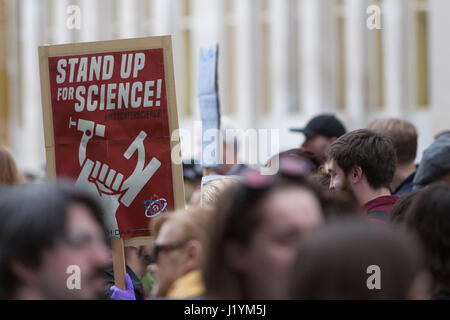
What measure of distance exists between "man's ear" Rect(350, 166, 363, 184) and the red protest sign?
88cm

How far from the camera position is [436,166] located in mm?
5137

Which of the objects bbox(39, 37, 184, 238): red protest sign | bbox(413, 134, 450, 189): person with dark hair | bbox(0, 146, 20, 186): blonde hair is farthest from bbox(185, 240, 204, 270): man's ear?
bbox(0, 146, 20, 186): blonde hair

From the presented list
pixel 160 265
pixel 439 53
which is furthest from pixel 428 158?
pixel 439 53

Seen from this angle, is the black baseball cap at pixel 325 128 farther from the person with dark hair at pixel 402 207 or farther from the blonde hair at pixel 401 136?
the person with dark hair at pixel 402 207

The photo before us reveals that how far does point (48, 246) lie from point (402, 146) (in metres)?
3.91

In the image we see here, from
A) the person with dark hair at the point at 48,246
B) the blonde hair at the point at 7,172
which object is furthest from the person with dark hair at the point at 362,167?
the person with dark hair at the point at 48,246

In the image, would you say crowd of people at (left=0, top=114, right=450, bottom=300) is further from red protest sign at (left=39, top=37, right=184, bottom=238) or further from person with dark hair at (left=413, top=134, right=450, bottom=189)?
person with dark hair at (left=413, top=134, right=450, bottom=189)

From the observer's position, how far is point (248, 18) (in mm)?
19172

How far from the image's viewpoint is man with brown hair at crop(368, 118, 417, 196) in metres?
5.92

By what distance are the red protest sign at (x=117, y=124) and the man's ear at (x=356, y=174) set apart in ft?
2.88

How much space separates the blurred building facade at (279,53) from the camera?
1809 centimetres

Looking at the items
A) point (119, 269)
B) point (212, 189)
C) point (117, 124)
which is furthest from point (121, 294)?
point (117, 124)

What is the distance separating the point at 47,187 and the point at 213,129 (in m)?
3.43
